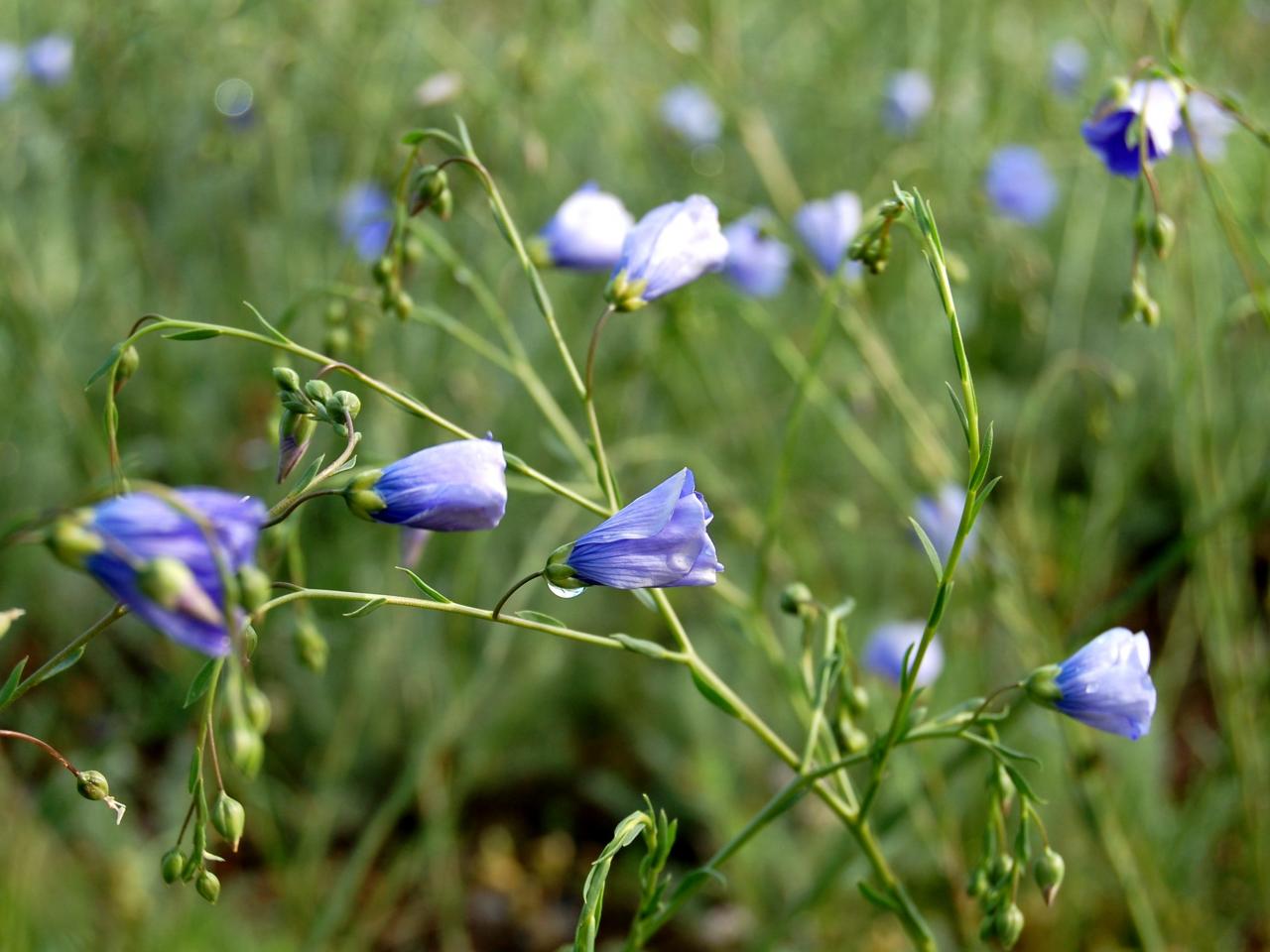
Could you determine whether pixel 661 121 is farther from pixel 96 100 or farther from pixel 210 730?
pixel 210 730

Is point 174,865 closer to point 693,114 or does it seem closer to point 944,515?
point 944,515

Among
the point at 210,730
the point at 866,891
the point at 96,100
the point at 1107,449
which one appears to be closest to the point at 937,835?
the point at 1107,449

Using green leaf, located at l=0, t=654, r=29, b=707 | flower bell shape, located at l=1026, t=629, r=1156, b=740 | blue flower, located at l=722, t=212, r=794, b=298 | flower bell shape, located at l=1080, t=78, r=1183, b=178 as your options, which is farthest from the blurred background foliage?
green leaf, located at l=0, t=654, r=29, b=707

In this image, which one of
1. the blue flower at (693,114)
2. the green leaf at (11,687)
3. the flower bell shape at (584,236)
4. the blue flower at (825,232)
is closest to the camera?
the green leaf at (11,687)

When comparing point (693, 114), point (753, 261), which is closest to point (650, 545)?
point (753, 261)

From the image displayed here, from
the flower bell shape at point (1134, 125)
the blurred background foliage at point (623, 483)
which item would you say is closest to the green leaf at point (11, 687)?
the blurred background foliage at point (623, 483)

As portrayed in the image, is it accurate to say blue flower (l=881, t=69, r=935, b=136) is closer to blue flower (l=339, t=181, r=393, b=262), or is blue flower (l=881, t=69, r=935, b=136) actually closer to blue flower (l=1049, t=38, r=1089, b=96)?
blue flower (l=1049, t=38, r=1089, b=96)

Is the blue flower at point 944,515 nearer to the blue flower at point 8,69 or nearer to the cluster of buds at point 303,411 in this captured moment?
the cluster of buds at point 303,411
